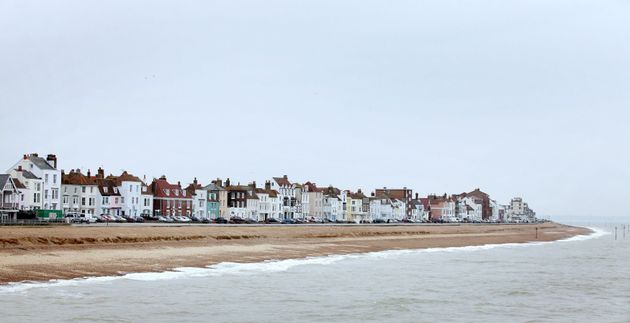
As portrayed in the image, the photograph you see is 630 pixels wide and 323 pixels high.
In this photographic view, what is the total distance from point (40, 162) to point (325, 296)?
71.1 m

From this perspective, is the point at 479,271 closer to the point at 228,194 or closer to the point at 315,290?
the point at 315,290

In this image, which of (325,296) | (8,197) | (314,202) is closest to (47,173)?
(8,197)

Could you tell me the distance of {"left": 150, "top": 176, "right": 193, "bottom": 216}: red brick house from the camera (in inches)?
4205

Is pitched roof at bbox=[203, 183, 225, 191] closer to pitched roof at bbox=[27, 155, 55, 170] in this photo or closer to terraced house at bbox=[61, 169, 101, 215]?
terraced house at bbox=[61, 169, 101, 215]

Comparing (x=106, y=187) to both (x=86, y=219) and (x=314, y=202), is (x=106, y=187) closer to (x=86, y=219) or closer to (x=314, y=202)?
(x=86, y=219)

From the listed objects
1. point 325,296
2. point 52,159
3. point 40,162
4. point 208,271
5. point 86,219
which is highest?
point 52,159

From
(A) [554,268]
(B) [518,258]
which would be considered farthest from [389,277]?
(B) [518,258]

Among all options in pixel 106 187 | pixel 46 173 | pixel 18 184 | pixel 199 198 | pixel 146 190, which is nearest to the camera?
pixel 18 184

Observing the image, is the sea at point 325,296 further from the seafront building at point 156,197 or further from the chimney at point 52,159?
the chimney at point 52,159

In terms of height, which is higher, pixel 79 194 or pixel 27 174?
pixel 27 174

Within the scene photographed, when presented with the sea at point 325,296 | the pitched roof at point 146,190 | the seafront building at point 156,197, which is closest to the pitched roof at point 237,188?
the seafront building at point 156,197

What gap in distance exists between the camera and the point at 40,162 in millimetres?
87375

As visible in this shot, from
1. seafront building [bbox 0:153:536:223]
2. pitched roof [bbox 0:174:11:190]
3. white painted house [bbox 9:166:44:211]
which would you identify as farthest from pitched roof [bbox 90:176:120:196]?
pitched roof [bbox 0:174:11:190]

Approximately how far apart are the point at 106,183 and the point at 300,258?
6468 centimetres
